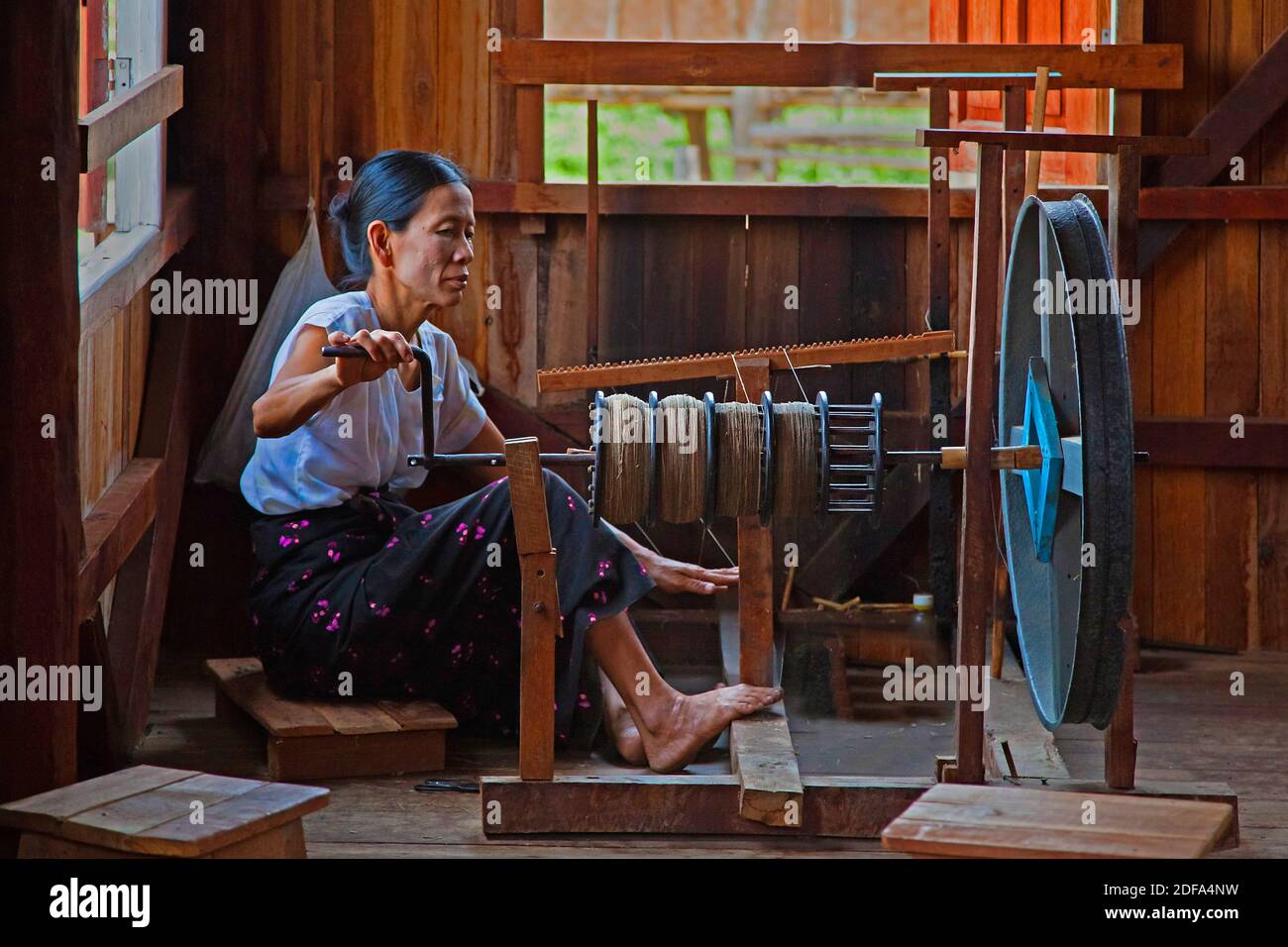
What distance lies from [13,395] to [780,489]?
144cm

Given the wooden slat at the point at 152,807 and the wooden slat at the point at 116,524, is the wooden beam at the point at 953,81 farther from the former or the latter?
the wooden slat at the point at 152,807

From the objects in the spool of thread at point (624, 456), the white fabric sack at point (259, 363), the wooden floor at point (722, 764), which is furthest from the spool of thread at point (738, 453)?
the white fabric sack at point (259, 363)

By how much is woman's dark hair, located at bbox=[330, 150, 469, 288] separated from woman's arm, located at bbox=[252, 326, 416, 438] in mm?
368

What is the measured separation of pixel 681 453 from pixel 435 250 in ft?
3.20

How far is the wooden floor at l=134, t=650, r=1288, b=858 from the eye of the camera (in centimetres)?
303

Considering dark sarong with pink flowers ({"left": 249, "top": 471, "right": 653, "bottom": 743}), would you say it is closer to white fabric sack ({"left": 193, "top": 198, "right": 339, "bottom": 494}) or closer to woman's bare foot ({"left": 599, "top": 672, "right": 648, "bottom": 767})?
woman's bare foot ({"left": 599, "top": 672, "right": 648, "bottom": 767})

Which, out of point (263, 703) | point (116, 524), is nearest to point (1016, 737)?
point (263, 703)

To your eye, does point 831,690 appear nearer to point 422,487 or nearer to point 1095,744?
point 1095,744

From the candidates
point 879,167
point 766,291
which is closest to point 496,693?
point 766,291

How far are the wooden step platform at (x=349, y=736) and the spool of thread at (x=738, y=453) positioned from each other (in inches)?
36.9

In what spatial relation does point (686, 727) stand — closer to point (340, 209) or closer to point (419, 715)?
point (419, 715)

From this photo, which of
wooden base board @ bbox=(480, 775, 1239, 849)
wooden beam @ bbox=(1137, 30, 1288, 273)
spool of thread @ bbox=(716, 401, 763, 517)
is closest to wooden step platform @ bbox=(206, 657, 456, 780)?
wooden base board @ bbox=(480, 775, 1239, 849)

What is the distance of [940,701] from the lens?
4.30m

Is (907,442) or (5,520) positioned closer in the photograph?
(5,520)
